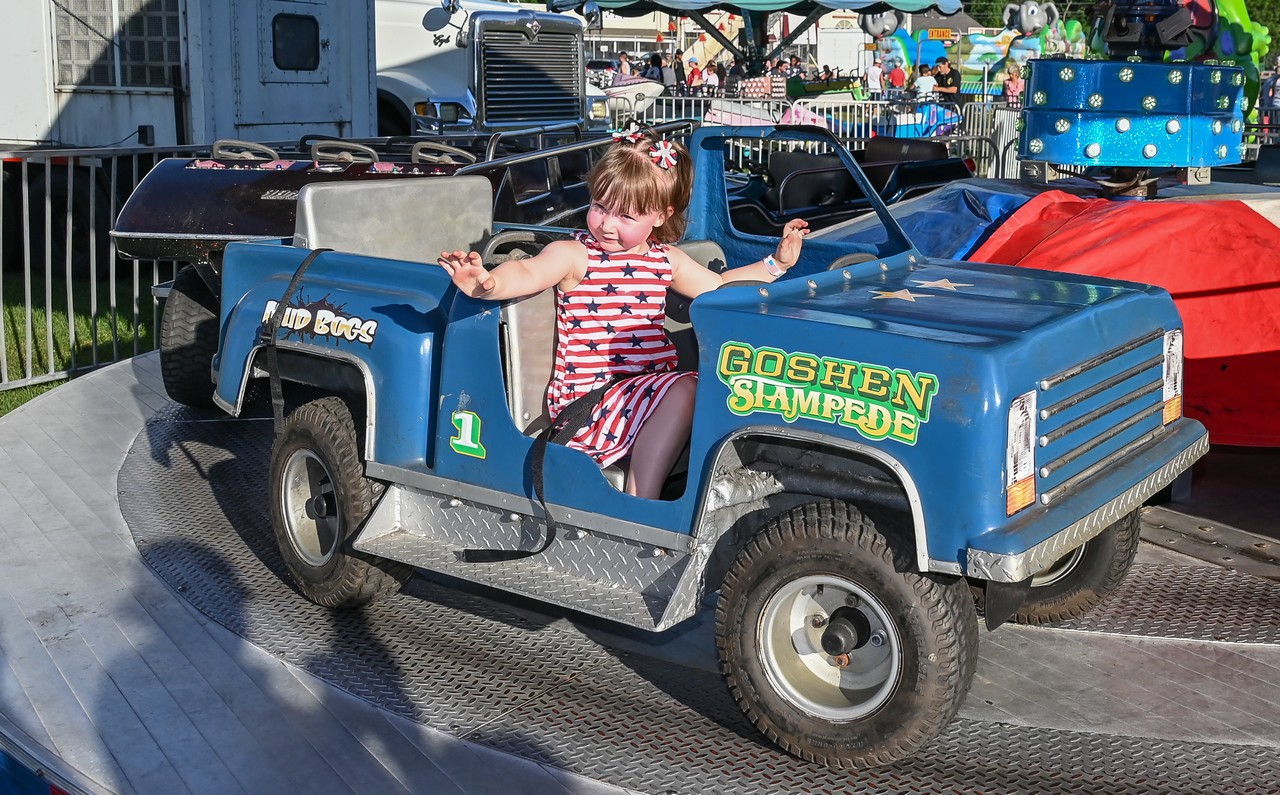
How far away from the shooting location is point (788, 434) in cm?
326

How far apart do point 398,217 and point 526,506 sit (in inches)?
64.6

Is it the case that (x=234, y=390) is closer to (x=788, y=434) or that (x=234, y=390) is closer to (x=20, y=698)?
(x=20, y=698)

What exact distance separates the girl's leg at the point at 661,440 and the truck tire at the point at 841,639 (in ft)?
→ 1.20

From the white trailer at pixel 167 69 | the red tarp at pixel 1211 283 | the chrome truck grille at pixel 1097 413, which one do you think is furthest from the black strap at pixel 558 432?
the white trailer at pixel 167 69

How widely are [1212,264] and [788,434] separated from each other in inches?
134

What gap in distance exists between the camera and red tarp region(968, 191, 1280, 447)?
5715 mm

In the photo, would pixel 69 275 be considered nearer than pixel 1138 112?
No

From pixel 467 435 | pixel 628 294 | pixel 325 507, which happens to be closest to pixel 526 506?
pixel 467 435

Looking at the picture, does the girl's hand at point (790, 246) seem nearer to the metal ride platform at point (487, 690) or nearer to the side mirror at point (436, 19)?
the metal ride platform at point (487, 690)

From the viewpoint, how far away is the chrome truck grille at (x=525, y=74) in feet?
35.9

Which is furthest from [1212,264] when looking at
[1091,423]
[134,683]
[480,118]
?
[480,118]

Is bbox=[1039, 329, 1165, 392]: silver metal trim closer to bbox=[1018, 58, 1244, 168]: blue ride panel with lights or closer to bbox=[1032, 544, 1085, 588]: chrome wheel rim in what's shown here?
bbox=[1032, 544, 1085, 588]: chrome wheel rim

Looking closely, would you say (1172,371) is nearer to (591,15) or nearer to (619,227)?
(619,227)

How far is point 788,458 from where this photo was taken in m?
3.49
